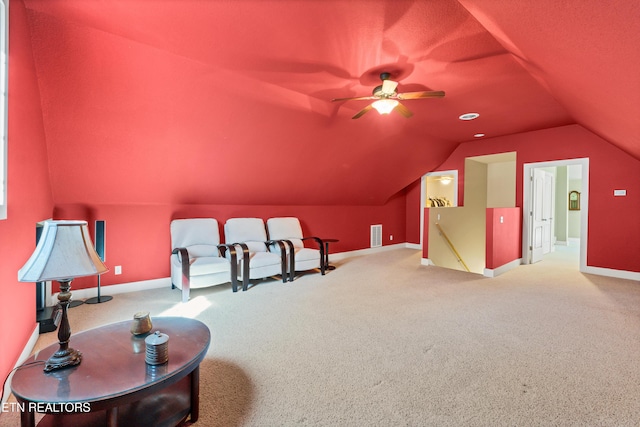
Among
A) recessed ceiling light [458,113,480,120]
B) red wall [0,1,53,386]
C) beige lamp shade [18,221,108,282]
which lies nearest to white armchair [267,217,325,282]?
red wall [0,1,53,386]

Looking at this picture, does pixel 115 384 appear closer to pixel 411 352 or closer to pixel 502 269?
pixel 411 352

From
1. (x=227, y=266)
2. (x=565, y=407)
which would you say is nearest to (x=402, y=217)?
(x=227, y=266)

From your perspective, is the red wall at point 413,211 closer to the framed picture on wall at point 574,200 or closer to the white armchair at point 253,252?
the white armchair at point 253,252

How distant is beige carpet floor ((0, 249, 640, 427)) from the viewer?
171 cm

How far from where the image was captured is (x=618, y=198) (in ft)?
15.9

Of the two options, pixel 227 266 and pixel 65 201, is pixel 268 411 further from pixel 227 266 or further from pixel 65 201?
pixel 65 201

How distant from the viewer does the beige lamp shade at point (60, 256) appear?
1.26m

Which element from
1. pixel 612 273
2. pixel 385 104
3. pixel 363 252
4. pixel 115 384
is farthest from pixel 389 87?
pixel 612 273

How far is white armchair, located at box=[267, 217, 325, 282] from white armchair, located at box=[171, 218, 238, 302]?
2.98ft

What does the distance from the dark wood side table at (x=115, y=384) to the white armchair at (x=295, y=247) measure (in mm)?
2749

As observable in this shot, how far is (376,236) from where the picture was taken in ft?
23.7

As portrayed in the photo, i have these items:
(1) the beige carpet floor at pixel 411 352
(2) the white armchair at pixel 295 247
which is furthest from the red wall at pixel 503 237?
(2) the white armchair at pixel 295 247

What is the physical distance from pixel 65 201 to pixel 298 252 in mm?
3114

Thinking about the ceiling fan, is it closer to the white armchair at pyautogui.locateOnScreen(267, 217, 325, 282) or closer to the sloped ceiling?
the sloped ceiling
